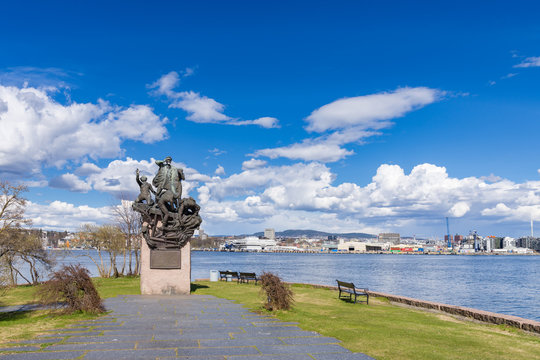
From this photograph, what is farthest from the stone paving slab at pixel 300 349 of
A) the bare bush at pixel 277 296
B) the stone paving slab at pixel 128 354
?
the bare bush at pixel 277 296

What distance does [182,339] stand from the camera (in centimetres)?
956

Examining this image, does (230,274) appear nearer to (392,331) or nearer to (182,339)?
(392,331)

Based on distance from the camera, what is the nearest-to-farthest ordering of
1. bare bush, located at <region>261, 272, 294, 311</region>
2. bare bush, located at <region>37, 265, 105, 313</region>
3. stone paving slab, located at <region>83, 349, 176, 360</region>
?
1. stone paving slab, located at <region>83, 349, 176, 360</region>
2. bare bush, located at <region>37, 265, 105, 313</region>
3. bare bush, located at <region>261, 272, 294, 311</region>

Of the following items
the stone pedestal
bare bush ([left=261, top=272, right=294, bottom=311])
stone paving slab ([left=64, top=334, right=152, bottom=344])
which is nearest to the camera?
stone paving slab ([left=64, top=334, right=152, bottom=344])

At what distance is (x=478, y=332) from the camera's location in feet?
37.0

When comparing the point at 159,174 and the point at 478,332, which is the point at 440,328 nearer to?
the point at 478,332

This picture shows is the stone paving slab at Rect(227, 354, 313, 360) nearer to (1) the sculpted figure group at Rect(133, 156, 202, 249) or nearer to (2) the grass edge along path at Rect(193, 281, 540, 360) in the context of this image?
(2) the grass edge along path at Rect(193, 281, 540, 360)

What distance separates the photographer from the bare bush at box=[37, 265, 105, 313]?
12.5 meters

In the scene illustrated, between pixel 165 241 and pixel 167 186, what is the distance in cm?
253

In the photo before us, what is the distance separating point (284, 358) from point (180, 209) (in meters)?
11.9

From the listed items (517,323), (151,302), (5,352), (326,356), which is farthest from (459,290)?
(5,352)

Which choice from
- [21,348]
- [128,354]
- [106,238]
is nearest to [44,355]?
[21,348]

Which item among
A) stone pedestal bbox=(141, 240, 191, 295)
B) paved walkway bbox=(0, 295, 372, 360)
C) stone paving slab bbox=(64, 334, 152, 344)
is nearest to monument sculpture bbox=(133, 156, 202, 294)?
stone pedestal bbox=(141, 240, 191, 295)

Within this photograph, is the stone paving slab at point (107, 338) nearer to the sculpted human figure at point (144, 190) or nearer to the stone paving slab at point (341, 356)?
the stone paving slab at point (341, 356)
